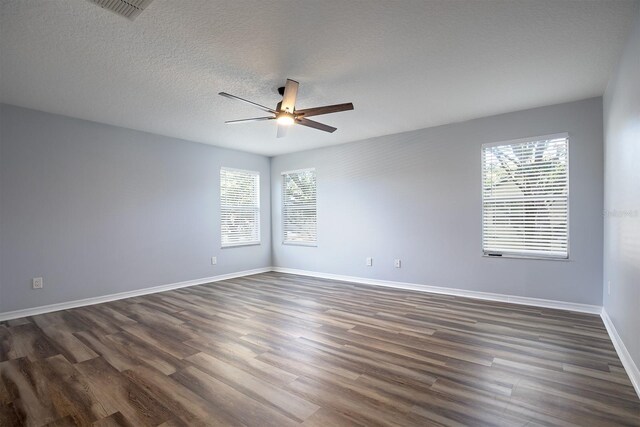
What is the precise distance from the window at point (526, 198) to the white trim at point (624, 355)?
95cm

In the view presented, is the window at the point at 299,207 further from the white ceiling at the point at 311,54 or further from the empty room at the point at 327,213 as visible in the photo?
the white ceiling at the point at 311,54

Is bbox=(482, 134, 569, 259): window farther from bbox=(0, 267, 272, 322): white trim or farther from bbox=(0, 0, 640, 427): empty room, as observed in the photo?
bbox=(0, 267, 272, 322): white trim

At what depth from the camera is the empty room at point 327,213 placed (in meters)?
2.07

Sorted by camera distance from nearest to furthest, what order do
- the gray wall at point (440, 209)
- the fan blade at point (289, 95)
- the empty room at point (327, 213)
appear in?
the empty room at point (327, 213) → the fan blade at point (289, 95) → the gray wall at point (440, 209)

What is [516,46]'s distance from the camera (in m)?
2.50

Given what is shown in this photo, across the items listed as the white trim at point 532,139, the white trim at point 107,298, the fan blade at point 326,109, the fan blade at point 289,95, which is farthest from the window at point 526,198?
the white trim at point 107,298

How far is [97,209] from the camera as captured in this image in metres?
4.40

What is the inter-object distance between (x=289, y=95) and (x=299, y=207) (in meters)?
3.68

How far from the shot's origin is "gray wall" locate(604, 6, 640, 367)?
2.15m

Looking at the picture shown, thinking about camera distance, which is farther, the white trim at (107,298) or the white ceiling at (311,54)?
the white trim at (107,298)

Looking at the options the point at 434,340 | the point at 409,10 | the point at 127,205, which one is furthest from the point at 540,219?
the point at 127,205

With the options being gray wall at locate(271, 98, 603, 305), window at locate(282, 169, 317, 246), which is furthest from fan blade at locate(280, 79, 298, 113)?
window at locate(282, 169, 317, 246)

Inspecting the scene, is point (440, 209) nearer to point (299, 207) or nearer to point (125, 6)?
point (299, 207)

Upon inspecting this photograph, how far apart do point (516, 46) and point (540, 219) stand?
239cm
